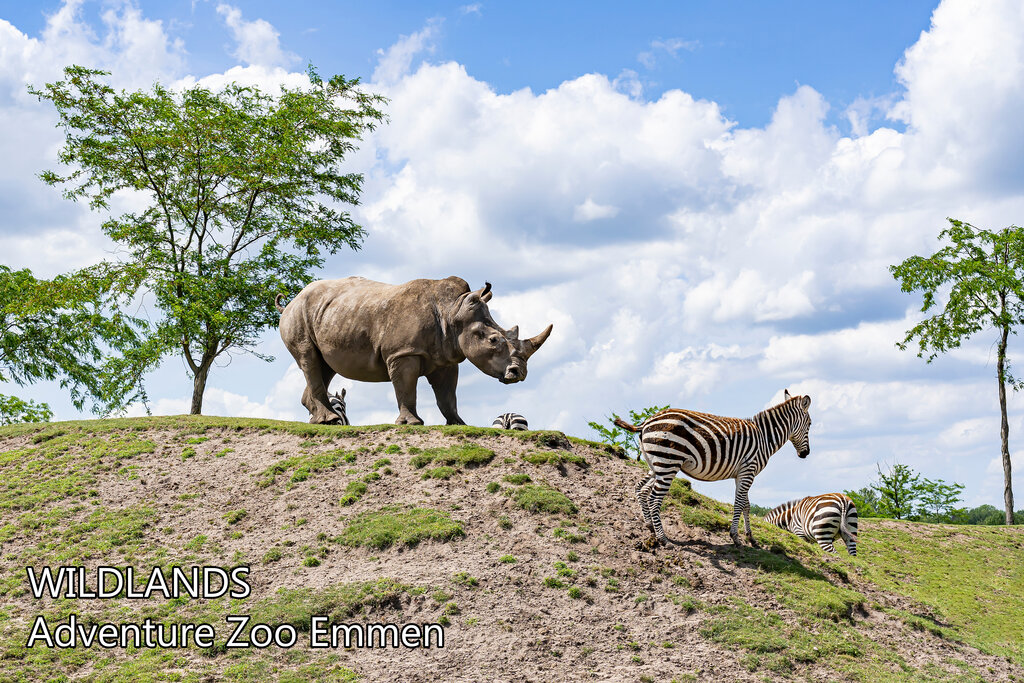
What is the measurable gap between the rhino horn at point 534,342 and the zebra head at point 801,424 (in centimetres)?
443

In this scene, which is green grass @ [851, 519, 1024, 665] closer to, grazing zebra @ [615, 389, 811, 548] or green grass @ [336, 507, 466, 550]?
grazing zebra @ [615, 389, 811, 548]

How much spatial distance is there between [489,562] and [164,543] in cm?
551

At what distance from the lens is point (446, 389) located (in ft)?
58.2

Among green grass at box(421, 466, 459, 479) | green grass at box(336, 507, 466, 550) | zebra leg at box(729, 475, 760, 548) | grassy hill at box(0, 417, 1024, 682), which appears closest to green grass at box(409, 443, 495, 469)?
grassy hill at box(0, 417, 1024, 682)

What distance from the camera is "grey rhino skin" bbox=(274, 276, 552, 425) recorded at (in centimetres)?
1650

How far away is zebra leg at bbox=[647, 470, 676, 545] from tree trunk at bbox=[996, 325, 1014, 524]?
19016 millimetres

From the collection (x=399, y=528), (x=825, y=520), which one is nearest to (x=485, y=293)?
(x=399, y=528)

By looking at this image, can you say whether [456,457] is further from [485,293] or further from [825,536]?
[825,536]

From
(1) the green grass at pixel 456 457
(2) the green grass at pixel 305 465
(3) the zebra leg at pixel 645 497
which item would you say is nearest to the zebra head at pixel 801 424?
(3) the zebra leg at pixel 645 497

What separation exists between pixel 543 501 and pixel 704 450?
2.64 meters

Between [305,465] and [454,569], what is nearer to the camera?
[454,569]

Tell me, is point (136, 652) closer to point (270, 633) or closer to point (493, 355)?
point (270, 633)

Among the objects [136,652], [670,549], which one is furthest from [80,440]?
[670,549]

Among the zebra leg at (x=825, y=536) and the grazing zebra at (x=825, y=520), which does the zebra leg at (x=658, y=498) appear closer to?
the grazing zebra at (x=825, y=520)
